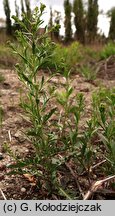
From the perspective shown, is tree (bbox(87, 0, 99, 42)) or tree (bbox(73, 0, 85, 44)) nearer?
tree (bbox(73, 0, 85, 44))

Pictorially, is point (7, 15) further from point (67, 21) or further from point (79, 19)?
point (79, 19)

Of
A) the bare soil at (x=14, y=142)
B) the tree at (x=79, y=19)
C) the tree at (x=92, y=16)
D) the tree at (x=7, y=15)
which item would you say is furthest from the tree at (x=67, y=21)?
the bare soil at (x=14, y=142)

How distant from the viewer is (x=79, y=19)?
18.2m

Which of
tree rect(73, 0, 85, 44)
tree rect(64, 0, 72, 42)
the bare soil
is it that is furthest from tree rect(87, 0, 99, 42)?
the bare soil

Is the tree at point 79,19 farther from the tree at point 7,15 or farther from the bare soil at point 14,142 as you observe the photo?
the bare soil at point 14,142

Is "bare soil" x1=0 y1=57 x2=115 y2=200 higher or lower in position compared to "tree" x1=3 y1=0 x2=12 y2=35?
lower

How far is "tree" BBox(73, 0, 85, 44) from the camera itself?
18.1 metres

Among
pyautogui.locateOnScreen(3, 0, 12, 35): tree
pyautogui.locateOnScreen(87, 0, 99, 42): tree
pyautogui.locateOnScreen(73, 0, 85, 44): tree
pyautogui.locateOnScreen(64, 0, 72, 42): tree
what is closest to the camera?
pyautogui.locateOnScreen(3, 0, 12, 35): tree

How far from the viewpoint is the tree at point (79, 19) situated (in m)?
18.1

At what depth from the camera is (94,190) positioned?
5.54 feet

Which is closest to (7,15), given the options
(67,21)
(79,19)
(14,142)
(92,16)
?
(67,21)

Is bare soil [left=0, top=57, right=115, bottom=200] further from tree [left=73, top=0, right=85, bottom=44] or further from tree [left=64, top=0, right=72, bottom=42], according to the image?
tree [left=73, top=0, right=85, bottom=44]

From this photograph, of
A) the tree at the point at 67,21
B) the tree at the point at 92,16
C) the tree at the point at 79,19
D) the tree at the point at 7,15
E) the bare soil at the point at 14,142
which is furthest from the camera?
the tree at the point at 92,16

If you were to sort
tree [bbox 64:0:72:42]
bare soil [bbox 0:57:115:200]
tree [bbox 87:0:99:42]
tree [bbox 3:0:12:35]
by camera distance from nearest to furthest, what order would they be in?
bare soil [bbox 0:57:115:200]
tree [bbox 3:0:12:35]
tree [bbox 64:0:72:42]
tree [bbox 87:0:99:42]
